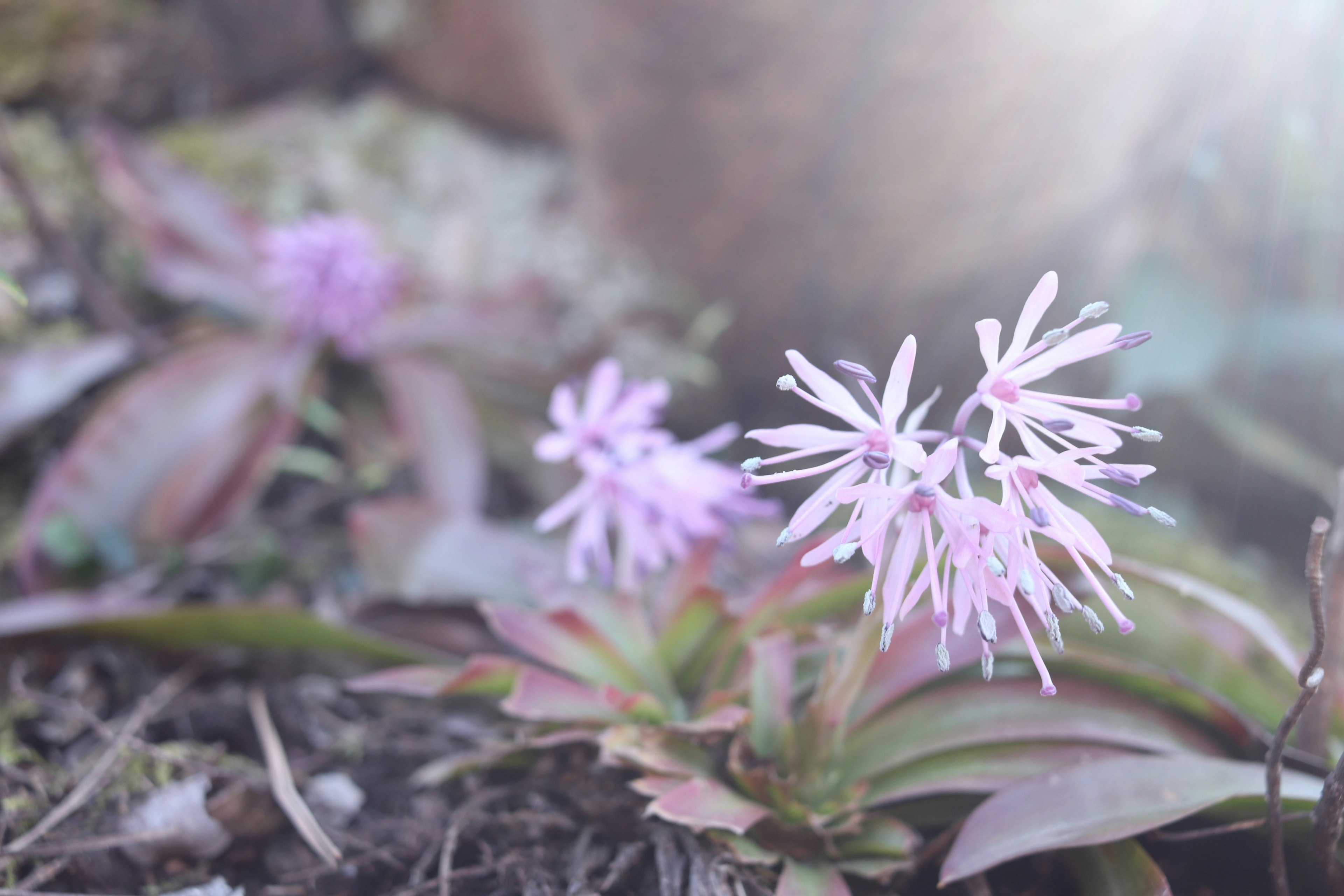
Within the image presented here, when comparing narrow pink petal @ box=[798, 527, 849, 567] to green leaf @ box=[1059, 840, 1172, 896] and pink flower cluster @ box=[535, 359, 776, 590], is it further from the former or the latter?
green leaf @ box=[1059, 840, 1172, 896]

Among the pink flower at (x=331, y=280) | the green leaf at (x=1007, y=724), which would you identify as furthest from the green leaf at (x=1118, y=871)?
the pink flower at (x=331, y=280)

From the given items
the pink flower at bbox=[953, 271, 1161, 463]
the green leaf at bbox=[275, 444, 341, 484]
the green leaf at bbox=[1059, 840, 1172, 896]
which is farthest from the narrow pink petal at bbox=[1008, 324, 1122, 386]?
the green leaf at bbox=[275, 444, 341, 484]

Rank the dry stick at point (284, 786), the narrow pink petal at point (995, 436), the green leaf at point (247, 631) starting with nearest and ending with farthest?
the narrow pink petal at point (995, 436)
the dry stick at point (284, 786)
the green leaf at point (247, 631)

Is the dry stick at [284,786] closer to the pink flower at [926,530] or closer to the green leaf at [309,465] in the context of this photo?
the green leaf at [309,465]

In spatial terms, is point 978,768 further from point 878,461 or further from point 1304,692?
point 878,461

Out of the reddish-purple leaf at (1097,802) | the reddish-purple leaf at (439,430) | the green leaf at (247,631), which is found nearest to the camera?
the reddish-purple leaf at (1097,802)

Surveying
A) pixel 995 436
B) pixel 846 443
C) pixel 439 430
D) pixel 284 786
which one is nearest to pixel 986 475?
pixel 995 436

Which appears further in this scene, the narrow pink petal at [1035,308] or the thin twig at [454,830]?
the thin twig at [454,830]
